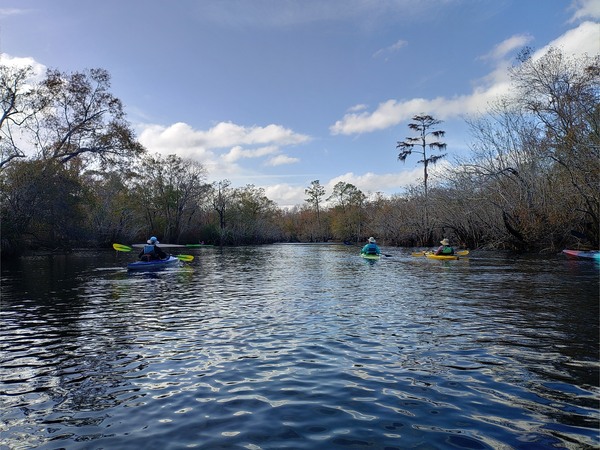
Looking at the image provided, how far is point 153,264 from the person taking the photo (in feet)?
68.1

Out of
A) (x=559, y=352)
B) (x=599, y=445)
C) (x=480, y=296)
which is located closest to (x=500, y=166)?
(x=480, y=296)

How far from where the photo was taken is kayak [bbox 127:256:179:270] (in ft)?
66.3

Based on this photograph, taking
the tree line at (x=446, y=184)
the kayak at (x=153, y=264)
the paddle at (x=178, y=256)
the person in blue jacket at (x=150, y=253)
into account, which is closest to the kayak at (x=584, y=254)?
the tree line at (x=446, y=184)

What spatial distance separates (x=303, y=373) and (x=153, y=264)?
16848 mm

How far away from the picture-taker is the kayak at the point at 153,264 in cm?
2020

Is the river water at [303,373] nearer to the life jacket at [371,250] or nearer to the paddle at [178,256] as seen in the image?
the paddle at [178,256]

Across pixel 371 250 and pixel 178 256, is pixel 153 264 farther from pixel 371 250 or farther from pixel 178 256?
pixel 371 250

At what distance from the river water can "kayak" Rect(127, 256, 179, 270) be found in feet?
27.8

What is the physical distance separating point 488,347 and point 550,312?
3.82m

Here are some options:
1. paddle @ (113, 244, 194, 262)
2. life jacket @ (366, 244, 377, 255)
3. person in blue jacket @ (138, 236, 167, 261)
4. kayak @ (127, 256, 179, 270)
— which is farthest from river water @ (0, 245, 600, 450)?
life jacket @ (366, 244, 377, 255)

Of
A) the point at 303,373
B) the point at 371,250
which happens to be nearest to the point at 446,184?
the point at 371,250

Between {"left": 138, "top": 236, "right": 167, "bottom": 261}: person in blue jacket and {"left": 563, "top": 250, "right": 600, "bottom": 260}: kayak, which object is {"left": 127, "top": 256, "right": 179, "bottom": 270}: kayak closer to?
{"left": 138, "top": 236, "right": 167, "bottom": 261}: person in blue jacket

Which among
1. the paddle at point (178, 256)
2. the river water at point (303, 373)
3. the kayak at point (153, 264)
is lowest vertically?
the river water at point (303, 373)

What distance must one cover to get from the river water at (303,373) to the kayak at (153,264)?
846 cm
